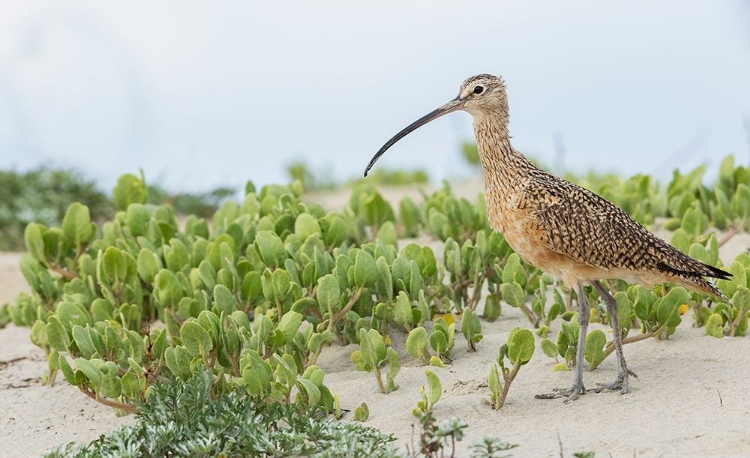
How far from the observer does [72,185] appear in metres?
12.9

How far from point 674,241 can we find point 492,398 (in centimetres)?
242

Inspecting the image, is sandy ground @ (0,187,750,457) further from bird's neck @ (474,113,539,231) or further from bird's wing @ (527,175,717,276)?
bird's neck @ (474,113,539,231)

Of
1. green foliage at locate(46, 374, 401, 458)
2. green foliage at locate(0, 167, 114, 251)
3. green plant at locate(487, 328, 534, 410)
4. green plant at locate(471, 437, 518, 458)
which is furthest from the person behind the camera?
green foliage at locate(0, 167, 114, 251)

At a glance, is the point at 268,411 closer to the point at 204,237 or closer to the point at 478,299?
the point at 478,299

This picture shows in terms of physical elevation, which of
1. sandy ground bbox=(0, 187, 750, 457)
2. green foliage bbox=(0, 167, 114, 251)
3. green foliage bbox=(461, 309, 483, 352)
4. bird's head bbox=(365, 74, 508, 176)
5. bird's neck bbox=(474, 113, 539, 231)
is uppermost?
bird's head bbox=(365, 74, 508, 176)

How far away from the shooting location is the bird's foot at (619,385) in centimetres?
629

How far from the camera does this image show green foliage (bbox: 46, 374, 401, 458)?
527 centimetres

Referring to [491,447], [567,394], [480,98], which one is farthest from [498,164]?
[491,447]

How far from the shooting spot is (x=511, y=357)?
599cm

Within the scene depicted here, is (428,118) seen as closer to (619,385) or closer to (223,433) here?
(619,385)

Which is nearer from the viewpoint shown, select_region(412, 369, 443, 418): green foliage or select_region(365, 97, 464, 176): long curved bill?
select_region(412, 369, 443, 418): green foliage

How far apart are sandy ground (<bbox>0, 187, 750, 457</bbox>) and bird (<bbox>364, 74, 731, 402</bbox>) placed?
236mm

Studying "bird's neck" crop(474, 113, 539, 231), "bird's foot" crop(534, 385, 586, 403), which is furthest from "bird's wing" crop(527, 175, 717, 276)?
"bird's foot" crop(534, 385, 586, 403)

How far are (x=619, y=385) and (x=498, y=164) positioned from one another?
5.27 ft
